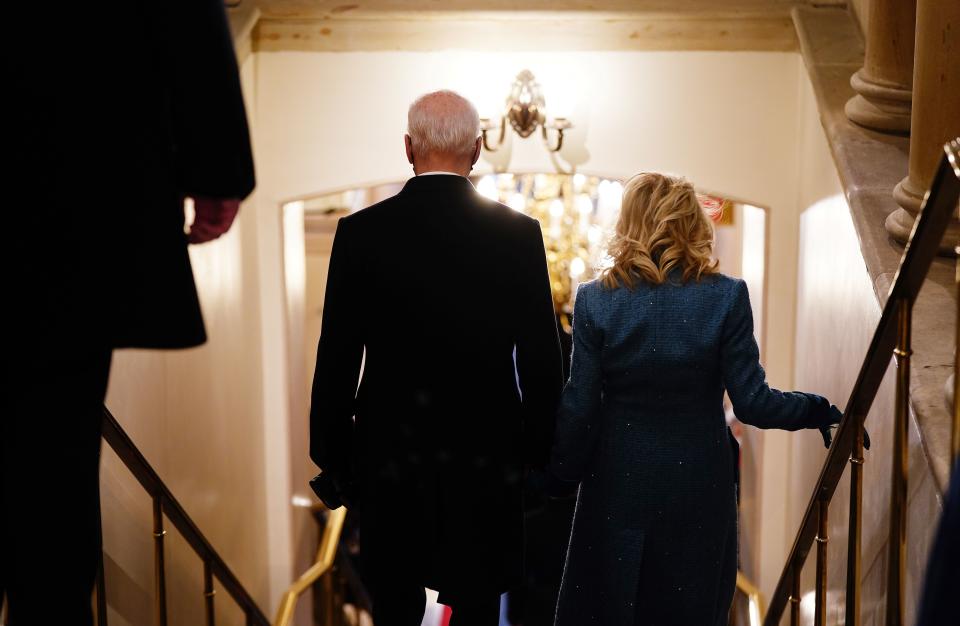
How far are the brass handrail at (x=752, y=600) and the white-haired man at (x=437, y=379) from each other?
388 centimetres

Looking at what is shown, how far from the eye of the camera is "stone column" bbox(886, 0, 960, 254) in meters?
4.06

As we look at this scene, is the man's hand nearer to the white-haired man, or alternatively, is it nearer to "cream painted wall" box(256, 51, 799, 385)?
the white-haired man

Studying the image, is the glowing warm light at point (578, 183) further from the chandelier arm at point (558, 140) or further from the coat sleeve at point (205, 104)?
the coat sleeve at point (205, 104)

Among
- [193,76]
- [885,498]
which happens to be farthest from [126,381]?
[193,76]

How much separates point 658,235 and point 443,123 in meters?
0.59

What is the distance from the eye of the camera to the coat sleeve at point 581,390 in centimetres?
328

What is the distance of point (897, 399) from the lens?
8.46 ft

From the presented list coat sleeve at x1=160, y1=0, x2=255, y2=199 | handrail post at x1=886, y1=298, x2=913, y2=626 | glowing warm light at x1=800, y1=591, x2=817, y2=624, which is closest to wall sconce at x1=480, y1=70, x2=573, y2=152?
glowing warm light at x1=800, y1=591, x2=817, y2=624

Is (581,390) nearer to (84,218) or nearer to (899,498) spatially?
(899,498)

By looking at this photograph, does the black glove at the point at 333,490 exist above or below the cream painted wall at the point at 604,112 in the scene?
below

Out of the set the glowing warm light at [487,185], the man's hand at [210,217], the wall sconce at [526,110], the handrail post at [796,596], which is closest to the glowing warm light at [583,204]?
the glowing warm light at [487,185]

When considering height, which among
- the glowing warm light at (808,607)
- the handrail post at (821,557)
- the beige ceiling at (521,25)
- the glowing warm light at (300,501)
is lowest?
the glowing warm light at (300,501)

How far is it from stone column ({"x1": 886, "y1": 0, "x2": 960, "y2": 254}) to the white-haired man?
4.86 ft

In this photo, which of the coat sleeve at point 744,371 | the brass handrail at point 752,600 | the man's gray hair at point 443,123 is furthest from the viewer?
the brass handrail at point 752,600
